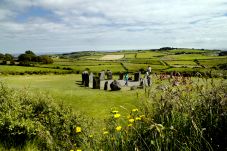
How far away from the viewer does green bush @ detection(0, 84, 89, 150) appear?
1366 centimetres

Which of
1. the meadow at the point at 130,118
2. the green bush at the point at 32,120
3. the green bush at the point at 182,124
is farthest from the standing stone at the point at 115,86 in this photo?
the green bush at the point at 182,124

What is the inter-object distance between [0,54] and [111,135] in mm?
98168

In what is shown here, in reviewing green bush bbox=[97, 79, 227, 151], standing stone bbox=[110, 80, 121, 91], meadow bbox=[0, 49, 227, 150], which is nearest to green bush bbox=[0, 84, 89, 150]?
meadow bbox=[0, 49, 227, 150]

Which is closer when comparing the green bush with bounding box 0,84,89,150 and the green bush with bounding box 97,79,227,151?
the green bush with bounding box 97,79,227,151

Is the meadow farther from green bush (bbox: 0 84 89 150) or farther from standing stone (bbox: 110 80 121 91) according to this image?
standing stone (bbox: 110 80 121 91)

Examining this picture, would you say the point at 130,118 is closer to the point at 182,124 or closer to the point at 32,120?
the point at 182,124

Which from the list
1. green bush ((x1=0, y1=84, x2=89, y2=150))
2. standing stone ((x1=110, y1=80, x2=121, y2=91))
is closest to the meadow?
green bush ((x1=0, y1=84, x2=89, y2=150))

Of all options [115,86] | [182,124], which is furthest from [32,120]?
[115,86]

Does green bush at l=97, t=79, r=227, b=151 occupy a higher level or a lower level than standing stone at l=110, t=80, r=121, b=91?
higher

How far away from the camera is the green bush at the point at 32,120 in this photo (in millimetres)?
13664

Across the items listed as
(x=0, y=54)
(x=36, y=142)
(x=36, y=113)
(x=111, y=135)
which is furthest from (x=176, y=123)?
(x=0, y=54)

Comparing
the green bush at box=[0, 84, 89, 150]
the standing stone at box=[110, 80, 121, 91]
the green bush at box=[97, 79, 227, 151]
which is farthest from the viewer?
the standing stone at box=[110, 80, 121, 91]

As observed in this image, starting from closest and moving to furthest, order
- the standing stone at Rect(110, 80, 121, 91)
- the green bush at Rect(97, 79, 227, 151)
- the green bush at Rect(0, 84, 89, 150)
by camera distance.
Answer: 1. the green bush at Rect(97, 79, 227, 151)
2. the green bush at Rect(0, 84, 89, 150)
3. the standing stone at Rect(110, 80, 121, 91)

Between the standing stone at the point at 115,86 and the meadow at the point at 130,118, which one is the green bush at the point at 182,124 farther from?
the standing stone at the point at 115,86
